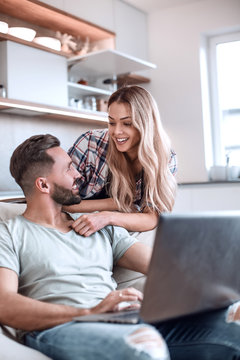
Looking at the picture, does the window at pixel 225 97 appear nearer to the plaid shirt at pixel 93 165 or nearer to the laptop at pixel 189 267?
the plaid shirt at pixel 93 165

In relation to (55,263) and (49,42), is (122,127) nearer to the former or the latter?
(55,263)

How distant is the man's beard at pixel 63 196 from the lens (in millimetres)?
1796

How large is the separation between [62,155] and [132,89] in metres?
0.60

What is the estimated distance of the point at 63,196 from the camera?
70.7 inches

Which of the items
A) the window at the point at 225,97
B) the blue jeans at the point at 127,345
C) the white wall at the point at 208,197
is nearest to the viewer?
the blue jeans at the point at 127,345

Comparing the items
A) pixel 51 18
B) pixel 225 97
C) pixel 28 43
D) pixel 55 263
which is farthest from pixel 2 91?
pixel 225 97

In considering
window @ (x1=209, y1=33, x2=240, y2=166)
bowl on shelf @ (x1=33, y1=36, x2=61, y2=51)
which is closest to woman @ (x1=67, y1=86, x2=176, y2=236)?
bowl on shelf @ (x1=33, y1=36, x2=61, y2=51)

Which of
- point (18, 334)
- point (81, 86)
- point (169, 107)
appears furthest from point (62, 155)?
point (169, 107)

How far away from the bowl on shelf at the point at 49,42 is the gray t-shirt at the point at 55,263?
9.33 ft

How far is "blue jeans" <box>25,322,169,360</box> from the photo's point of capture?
3.81 ft

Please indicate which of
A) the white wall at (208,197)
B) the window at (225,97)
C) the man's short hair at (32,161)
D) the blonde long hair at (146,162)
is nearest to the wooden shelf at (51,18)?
the window at (225,97)

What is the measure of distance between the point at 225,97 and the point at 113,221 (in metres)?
3.98

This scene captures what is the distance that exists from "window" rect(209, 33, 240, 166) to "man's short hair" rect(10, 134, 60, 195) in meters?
3.94

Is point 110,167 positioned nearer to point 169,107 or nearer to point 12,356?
point 12,356
